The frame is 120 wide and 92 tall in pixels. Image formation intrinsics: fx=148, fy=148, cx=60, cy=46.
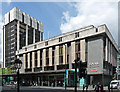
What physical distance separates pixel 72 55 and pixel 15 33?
57.5 meters

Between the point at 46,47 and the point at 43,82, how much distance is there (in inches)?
508

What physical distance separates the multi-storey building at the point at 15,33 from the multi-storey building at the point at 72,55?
3365 centimetres

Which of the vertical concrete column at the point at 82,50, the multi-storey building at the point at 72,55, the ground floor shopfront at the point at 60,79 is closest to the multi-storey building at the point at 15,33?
the multi-storey building at the point at 72,55

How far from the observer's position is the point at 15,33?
9300 centimetres

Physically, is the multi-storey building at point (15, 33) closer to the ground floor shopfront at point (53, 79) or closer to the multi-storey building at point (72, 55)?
the multi-storey building at point (72, 55)

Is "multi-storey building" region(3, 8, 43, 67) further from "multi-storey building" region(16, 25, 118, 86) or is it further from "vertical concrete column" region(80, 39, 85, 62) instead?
"vertical concrete column" region(80, 39, 85, 62)

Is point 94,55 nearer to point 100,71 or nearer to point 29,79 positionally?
point 100,71

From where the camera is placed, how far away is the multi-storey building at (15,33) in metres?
93.0

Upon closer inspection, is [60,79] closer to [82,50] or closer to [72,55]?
[72,55]

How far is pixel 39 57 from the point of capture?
5809 cm

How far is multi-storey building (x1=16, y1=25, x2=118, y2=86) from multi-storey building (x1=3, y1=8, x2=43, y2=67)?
110 ft

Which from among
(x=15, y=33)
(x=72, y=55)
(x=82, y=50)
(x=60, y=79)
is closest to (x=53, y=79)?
(x=60, y=79)

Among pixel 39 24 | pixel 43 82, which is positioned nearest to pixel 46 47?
pixel 43 82

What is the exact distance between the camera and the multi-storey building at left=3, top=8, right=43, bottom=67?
9300 cm
